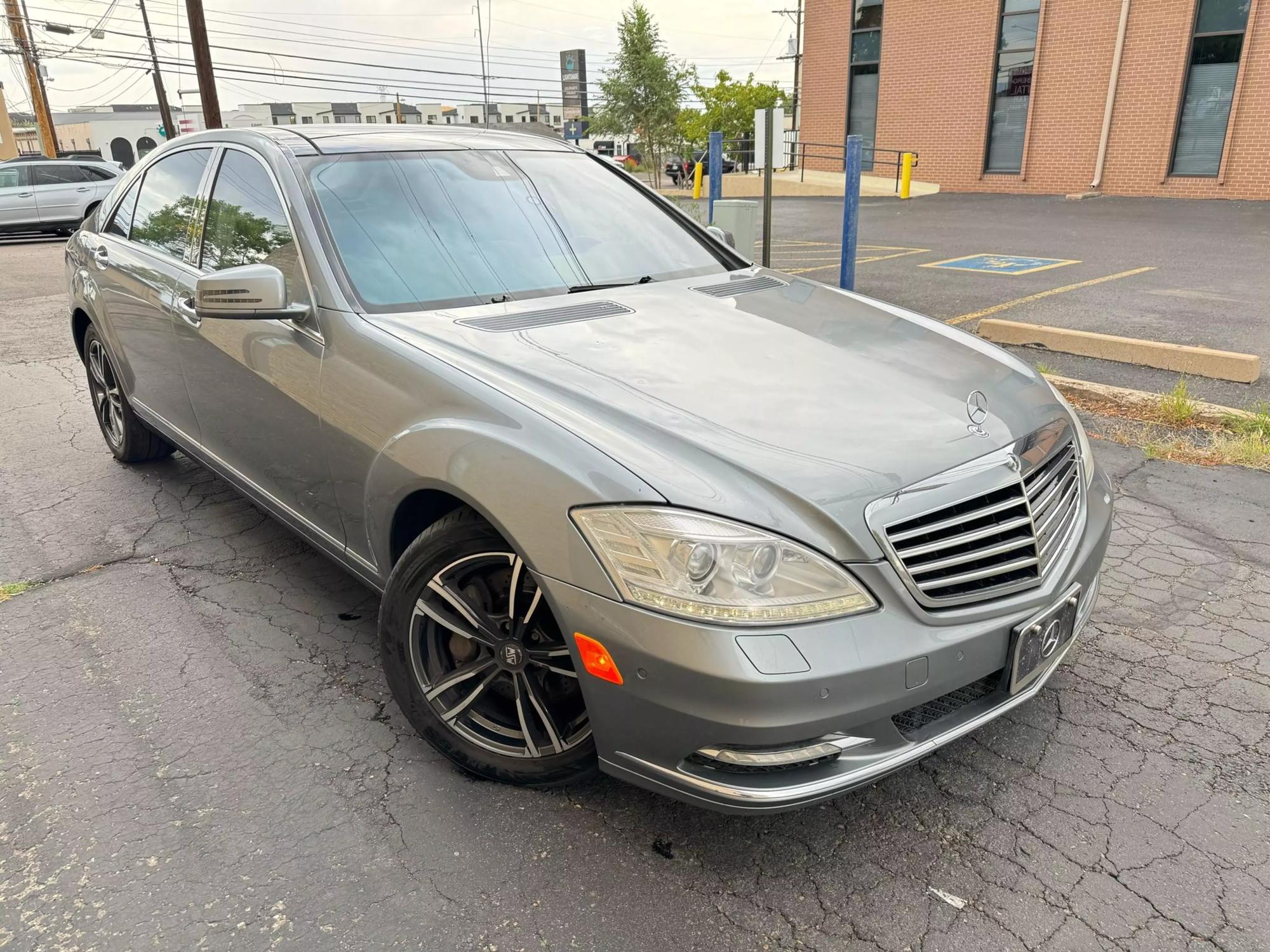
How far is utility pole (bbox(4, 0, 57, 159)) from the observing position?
34156 millimetres

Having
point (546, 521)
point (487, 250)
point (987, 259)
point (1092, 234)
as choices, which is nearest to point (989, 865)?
point (546, 521)

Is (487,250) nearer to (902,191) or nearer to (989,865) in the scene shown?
(989,865)

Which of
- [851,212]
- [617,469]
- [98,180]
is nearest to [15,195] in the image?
[98,180]

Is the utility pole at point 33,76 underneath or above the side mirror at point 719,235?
above

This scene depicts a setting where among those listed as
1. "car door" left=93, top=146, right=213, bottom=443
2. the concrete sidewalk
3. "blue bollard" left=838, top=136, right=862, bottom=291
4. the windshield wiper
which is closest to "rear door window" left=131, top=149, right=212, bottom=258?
"car door" left=93, top=146, right=213, bottom=443

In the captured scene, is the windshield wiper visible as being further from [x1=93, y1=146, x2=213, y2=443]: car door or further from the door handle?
[x1=93, y1=146, x2=213, y2=443]: car door

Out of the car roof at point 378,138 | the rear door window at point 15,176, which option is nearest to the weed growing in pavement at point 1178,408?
the car roof at point 378,138

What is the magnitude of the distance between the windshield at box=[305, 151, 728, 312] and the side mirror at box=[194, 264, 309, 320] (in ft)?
0.72

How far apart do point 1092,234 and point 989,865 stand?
14.4 meters

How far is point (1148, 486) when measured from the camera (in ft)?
14.9

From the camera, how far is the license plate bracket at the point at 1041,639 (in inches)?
86.4

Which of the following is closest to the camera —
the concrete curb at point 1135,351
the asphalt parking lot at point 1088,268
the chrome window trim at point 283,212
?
the chrome window trim at point 283,212

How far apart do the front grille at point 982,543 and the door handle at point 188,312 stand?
2906mm

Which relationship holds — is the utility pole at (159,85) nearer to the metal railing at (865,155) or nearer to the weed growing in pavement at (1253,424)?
the metal railing at (865,155)
